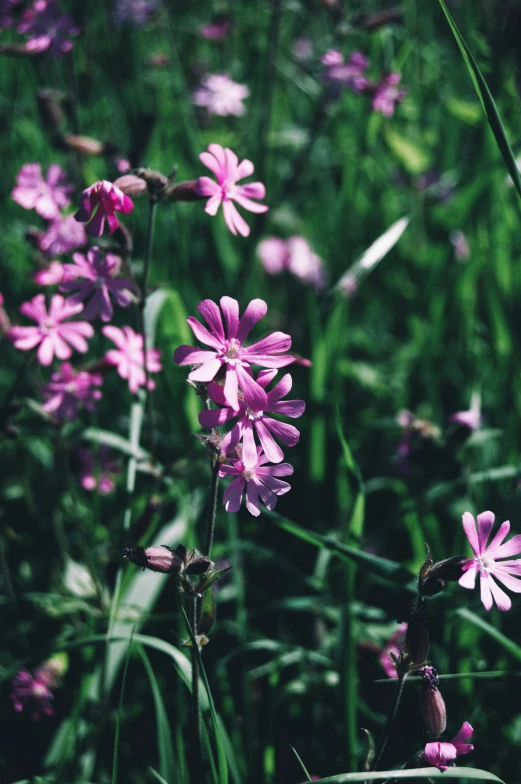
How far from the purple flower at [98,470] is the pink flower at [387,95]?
158cm

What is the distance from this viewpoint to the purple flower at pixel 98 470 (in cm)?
186

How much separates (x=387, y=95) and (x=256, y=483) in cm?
184

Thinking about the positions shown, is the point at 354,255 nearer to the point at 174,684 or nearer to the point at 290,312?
the point at 290,312

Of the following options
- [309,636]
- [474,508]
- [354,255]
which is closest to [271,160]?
[354,255]

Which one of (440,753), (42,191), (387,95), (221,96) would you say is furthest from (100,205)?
(221,96)

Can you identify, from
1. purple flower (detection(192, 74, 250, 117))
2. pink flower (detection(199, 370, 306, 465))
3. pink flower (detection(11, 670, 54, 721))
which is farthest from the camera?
purple flower (detection(192, 74, 250, 117))

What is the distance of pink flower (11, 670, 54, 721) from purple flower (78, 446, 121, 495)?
514 millimetres

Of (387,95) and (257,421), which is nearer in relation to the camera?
(257,421)

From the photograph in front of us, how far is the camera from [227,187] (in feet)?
4.61

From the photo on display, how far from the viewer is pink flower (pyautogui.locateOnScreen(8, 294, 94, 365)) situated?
153 cm

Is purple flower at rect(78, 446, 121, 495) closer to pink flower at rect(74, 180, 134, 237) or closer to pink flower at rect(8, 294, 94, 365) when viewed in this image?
pink flower at rect(8, 294, 94, 365)

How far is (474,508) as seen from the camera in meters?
1.85

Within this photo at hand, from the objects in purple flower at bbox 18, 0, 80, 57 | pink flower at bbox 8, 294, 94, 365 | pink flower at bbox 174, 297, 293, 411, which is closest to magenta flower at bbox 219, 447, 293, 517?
pink flower at bbox 174, 297, 293, 411

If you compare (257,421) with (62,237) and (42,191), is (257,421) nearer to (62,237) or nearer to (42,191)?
(62,237)
